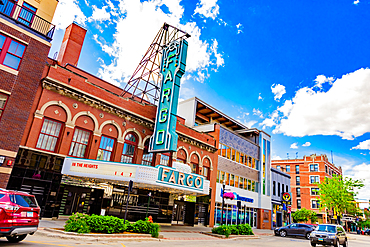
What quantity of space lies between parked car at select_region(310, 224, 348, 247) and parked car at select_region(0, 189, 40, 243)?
1754cm

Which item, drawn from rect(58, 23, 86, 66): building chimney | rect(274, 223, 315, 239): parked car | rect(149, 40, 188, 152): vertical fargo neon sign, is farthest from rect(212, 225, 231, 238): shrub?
rect(58, 23, 86, 66): building chimney

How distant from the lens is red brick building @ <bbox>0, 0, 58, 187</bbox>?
16469mm

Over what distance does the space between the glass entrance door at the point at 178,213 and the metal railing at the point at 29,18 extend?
20.4m

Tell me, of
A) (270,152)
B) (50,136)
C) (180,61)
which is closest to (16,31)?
(50,136)

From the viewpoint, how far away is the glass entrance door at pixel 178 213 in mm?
28156

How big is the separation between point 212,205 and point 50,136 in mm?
20490

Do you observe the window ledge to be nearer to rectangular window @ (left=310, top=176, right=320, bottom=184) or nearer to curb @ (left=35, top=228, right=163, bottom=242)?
curb @ (left=35, top=228, right=163, bottom=242)

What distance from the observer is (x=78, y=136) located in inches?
816

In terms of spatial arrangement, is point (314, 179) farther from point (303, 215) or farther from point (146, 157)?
point (146, 157)

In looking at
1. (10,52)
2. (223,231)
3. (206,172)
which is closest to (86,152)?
(10,52)

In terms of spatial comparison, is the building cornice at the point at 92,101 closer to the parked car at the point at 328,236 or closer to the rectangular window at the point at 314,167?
the parked car at the point at 328,236

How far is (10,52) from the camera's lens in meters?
17.5

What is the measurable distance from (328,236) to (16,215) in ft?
60.7

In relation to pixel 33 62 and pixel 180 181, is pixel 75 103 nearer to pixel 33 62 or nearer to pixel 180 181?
pixel 33 62
